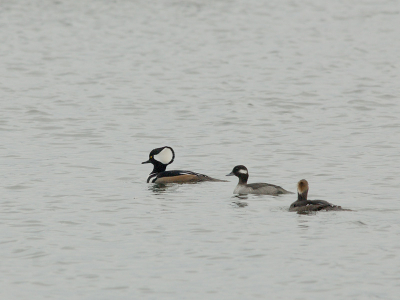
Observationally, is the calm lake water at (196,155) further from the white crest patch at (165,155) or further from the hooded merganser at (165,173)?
the white crest patch at (165,155)

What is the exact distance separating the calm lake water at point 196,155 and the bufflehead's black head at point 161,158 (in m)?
0.40

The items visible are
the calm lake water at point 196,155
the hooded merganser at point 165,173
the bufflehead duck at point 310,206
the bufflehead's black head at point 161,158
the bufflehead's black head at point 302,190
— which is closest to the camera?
the calm lake water at point 196,155

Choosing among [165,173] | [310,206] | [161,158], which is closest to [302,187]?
[310,206]

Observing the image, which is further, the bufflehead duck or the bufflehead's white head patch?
the bufflehead's white head patch

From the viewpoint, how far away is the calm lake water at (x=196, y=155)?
1211 centimetres

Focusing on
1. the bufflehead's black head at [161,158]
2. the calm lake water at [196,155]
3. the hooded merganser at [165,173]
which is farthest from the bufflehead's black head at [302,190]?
the bufflehead's black head at [161,158]

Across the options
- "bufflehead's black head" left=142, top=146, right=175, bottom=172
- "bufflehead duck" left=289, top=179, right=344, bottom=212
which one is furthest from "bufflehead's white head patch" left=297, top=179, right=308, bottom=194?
"bufflehead's black head" left=142, top=146, right=175, bottom=172

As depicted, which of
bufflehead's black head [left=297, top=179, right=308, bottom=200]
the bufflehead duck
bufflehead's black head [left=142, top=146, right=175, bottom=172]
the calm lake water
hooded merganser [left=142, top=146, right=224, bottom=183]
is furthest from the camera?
bufflehead's black head [left=142, top=146, right=175, bottom=172]

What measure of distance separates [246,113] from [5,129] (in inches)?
300

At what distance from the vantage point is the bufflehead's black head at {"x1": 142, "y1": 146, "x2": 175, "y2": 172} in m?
19.9

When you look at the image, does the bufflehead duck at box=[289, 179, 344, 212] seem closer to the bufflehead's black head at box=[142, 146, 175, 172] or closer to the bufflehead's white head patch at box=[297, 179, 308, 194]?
the bufflehead's white head patch at box=[297, 179, 308, 194]

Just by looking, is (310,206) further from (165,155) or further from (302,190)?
(165,155)

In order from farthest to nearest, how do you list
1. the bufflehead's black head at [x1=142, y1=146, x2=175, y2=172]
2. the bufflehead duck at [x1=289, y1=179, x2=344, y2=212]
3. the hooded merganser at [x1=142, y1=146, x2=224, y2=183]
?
the bufflehead's black head at [x1=142, y1=146, x2=175, y2=172], the hooded merganser at [x1=142, y1=146, x2=224, y2=183], the bufflehead duck at [x1=289, y1=179, x2=344, y2=212]

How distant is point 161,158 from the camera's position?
1994 centimetres
